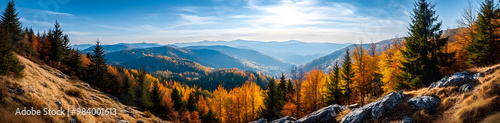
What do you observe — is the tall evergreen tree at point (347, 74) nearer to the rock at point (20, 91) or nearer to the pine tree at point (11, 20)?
the rock at point (20, 91)

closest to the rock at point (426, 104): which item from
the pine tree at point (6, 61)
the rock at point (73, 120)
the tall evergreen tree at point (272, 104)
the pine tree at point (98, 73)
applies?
the tall evergreen tree at point (272, 104)

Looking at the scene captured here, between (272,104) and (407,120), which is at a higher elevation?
(407,120)

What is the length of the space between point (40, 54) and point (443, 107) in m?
72.8

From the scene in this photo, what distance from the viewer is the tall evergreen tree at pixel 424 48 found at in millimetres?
22172

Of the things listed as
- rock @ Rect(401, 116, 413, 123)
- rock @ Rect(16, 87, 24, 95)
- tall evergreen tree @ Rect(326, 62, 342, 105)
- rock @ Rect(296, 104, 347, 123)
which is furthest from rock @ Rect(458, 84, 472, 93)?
rock @ Rect(16, 87, 24, 95)

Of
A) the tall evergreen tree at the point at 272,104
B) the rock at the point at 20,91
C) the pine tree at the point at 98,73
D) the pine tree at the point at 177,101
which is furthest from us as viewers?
the pine tree at the point at 177,101

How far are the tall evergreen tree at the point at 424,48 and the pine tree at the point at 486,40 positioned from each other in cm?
332

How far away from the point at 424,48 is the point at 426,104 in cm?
1475

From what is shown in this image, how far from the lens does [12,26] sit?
158ft

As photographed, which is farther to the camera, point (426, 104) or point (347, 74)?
point (347, 74)

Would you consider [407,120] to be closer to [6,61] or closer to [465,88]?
[465,88]

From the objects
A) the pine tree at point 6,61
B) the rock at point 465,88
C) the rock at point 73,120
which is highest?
the pine tree at point 6,61

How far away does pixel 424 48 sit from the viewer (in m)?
22.7

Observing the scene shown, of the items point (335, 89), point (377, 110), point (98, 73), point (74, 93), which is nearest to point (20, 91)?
point (74, 93)
